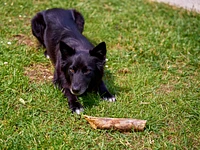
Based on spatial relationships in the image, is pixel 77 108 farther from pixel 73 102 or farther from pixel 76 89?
pixel 76 89

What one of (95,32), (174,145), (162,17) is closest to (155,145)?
(174,145)

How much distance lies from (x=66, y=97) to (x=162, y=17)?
376cm

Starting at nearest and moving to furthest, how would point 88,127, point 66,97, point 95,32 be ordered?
point 88,127 < point 66,97 < point 95,32

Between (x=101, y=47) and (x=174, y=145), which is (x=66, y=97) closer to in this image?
(x=101, y=47)

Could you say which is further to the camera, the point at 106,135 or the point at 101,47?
the point at 101,47

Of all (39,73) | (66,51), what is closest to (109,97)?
(66,51)

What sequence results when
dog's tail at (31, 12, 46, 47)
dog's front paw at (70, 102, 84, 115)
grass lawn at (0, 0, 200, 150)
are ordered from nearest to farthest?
1. grass lawn at (0, 0, 200, 150)
2. dog's front paw at (70, 102, 84, 115)
3. dog's tail at (31, 12, 46, 47)

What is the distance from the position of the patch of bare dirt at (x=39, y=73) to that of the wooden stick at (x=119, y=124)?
126 cm

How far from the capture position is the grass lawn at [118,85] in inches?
129

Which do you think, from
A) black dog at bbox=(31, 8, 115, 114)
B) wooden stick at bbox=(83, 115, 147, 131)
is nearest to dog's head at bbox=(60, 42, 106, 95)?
black dog at bbox=(31, 8, 115, 114)

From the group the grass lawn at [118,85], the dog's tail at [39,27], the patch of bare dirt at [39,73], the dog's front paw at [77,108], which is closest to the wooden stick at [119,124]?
the grass lawn at [118,85]

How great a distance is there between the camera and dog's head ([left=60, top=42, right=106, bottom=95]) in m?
3.54

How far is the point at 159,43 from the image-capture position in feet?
18.1

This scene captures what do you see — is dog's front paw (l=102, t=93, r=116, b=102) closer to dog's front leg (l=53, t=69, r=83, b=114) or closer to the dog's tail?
dog's front leg (l=53, t=69, r=83, b=114)
